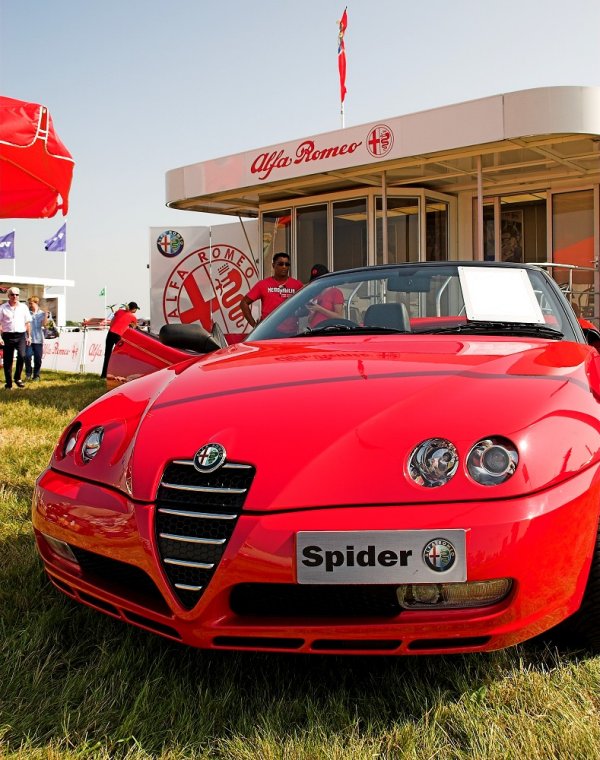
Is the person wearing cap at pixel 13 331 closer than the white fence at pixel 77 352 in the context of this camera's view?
Yes

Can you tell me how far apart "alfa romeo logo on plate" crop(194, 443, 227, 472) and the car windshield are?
129cm

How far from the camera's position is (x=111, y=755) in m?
1.82

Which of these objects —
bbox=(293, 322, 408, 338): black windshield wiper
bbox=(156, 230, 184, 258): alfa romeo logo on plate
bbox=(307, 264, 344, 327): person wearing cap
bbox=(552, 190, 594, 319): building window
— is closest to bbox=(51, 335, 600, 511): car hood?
bbox=(293, 322, 408, 338): black windshield wiper

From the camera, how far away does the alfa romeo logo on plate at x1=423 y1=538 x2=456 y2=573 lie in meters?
1.84

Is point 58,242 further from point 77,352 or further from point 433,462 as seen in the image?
point 433,462

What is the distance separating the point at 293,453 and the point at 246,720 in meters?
0.70

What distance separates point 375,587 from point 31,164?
18.1 ft

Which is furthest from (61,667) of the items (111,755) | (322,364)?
(322,364)

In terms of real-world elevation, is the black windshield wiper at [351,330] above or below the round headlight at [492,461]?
above

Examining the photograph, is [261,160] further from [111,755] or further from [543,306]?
[111,755]

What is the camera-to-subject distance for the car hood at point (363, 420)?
193 centimetres

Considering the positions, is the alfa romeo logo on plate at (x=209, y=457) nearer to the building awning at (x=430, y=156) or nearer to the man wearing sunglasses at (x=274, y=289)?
the building awning at (x=430, y=156)

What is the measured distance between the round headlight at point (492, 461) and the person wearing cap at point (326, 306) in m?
1.62

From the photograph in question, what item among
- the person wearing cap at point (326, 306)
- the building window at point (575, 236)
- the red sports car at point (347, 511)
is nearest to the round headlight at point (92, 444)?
the red sports car at point (347, 511)
